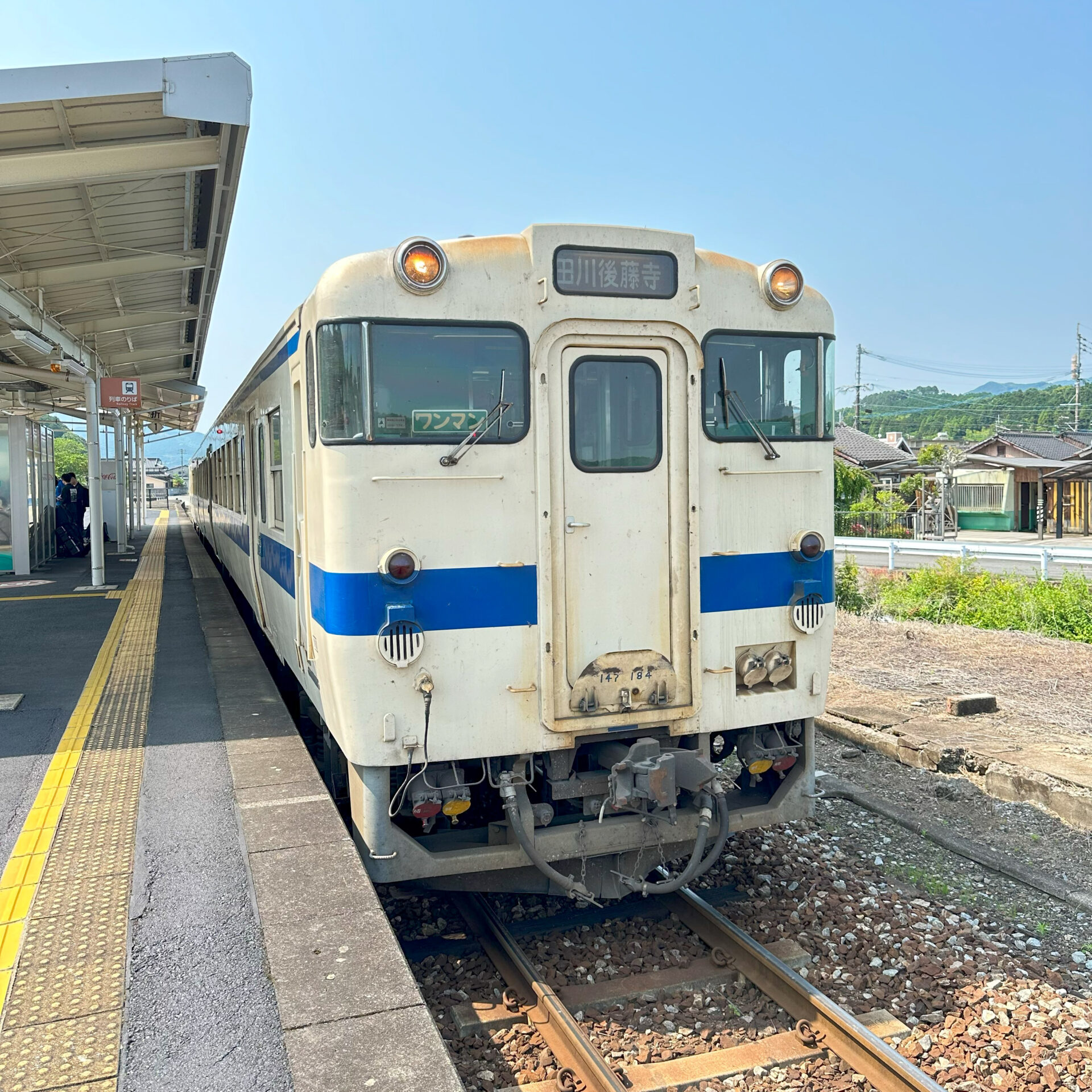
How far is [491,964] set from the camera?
4.85 meters

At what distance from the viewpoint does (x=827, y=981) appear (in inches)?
182

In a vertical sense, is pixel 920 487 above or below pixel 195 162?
below

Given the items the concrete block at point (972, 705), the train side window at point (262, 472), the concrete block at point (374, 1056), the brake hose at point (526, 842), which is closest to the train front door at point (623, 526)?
the brake hose at point (526, 842)

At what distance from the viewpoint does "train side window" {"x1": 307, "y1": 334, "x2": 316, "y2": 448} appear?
4.64 m

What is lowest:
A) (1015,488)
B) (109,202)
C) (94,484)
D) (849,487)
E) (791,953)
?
(791,953)

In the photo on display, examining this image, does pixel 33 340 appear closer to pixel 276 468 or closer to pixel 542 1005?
pixel 276 468

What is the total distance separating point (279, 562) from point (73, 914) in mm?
2928

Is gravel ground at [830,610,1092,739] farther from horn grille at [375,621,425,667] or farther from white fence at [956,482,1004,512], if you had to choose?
white fence at [956,482,1004,512]

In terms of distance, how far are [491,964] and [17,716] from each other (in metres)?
4.35

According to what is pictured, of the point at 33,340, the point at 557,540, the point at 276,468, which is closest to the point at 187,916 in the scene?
the point at 557,540

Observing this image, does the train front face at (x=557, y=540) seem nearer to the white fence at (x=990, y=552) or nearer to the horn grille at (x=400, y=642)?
the horn grille at (x=400, y=642)

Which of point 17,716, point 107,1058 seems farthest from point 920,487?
point 107,1058

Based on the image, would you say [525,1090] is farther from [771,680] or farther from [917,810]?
[917,810]

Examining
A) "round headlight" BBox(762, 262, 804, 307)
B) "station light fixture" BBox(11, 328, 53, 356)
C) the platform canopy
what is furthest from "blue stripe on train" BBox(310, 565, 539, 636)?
"station light fixture" BBox(11, 328, 53, 356)
